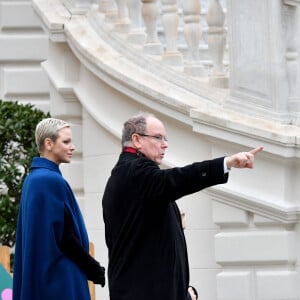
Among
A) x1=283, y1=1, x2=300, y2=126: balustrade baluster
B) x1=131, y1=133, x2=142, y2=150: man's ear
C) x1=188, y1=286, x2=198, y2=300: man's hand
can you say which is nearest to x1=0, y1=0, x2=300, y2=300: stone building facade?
x1=283, y1=1, x2=300, y2=126: balustrade baluster

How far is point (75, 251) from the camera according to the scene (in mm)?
7668

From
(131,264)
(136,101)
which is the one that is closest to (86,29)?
(136,101)

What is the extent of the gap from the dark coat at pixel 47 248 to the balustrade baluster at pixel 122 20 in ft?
10.0

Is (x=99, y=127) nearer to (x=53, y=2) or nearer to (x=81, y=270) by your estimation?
(x=53, y=2)

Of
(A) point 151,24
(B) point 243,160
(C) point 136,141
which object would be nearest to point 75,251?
(C) point 136,141

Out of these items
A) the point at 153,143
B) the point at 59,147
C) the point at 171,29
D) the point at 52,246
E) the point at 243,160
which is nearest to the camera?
the point at 243,160

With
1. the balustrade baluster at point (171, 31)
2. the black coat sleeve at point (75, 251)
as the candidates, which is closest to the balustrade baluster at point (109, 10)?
the balustrade baluster at point (171, 31)

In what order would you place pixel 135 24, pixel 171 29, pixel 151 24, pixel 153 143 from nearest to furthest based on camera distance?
pixel 153 143
pixel 171 29
pixel 151 24
pixel 135 24

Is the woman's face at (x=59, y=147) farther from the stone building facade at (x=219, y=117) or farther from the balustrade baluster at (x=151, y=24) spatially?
the balustrade baluster at (x=151, y=24)

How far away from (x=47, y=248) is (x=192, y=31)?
9.07 feet

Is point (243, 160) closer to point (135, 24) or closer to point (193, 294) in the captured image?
point (193, 294)

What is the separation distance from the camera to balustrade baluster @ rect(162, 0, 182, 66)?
10.1 meters

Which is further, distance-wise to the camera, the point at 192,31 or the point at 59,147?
the point at 192,31

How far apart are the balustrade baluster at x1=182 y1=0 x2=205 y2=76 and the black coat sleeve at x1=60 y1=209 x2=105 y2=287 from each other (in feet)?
8.11
